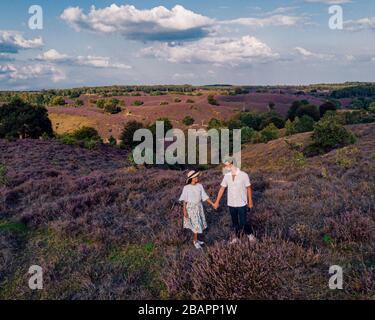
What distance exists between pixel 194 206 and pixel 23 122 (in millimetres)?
40215

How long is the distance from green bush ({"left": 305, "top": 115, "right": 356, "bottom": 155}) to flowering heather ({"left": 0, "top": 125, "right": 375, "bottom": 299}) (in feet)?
40.0

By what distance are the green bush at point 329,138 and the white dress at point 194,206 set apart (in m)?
19.2

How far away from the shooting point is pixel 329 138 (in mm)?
23516

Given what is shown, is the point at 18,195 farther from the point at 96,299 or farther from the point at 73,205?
the point at 96,299

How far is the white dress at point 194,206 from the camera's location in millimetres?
6555

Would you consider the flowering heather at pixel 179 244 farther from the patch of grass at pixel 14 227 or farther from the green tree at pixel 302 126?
the green tree at pixel 302 126

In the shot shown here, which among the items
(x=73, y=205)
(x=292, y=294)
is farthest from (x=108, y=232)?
(x=292, y=294)

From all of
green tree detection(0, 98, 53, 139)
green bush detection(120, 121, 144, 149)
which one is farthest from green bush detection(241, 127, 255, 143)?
green tree detection(0, 98, 53, 139)

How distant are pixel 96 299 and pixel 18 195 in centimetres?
855

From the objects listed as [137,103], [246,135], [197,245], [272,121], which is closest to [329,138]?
[197,245]

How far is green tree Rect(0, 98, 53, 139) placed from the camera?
40.8 metres
